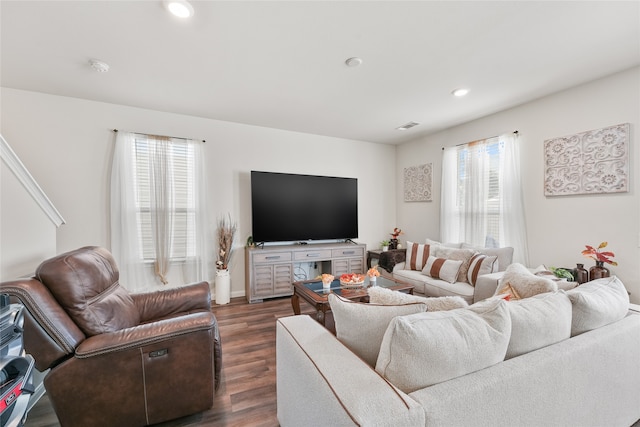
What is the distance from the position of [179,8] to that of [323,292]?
8.09 feet

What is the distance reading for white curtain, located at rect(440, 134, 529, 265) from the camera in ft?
10.6

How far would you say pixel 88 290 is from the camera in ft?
5.15

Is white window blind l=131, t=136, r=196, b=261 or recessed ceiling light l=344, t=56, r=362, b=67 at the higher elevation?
recessed ceiling light l=344, t=56, r=362, b=67

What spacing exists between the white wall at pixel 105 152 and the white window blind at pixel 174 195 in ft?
0.84

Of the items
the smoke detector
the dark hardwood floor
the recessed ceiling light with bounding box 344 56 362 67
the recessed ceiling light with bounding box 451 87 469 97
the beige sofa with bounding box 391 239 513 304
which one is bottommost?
the dark hardwood floor

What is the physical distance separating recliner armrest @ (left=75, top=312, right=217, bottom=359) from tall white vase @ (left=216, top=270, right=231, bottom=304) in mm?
2099

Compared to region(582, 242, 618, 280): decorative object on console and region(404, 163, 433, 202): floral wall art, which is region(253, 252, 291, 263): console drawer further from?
region(582, 242, 618, 280): decorative object on console

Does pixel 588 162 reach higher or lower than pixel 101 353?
higher

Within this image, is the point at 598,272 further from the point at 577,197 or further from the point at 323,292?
the point at 323,292

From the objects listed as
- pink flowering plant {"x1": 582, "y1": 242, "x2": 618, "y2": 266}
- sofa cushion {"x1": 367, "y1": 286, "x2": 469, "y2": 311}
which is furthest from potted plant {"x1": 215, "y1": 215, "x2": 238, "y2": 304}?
pink flowering plant {"x1": 582, "y1": 242, "x2": 618, "y2": 266}

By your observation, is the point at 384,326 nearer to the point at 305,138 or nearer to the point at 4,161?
the point at 4,161

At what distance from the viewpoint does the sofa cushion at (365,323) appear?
3.64 feet

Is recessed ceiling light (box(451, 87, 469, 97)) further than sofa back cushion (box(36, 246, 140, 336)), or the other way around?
recessed ceiling light (box(451, 87, 469, 97))

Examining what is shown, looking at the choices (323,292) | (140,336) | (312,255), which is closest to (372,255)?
(312,255)
